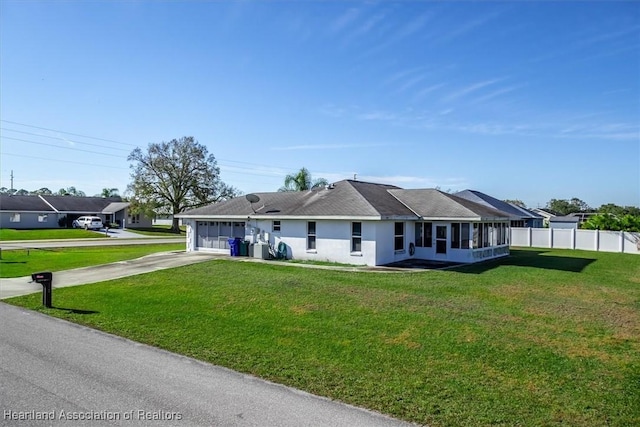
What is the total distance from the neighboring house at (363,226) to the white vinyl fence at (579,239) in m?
9.58

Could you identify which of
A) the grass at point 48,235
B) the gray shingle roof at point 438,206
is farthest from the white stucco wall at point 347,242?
the grass at point 48,235

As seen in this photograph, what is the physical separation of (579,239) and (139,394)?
114 feet

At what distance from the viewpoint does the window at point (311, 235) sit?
2259 cm

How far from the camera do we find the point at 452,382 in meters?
6.89

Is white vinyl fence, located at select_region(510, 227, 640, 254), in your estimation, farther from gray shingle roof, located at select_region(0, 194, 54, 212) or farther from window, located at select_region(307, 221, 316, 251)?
gray shingle roof, located at select_region(0, 194, 54, 212)

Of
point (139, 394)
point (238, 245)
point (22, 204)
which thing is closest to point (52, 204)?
point (22, 204)

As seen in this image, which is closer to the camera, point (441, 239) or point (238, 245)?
point (441, 239)

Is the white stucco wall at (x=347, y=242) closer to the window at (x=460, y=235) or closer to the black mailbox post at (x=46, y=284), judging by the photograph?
the window at (x=460, y=235)

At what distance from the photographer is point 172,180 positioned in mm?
56875

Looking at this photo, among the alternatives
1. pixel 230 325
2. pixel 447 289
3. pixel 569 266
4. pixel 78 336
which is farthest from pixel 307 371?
pixel 569 266

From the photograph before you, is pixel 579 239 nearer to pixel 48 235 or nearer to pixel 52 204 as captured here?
pixel 48 235

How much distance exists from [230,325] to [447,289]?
7.58m

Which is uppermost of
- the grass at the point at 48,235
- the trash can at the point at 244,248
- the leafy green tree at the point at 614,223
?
the leafy green tree at the point at 614,223

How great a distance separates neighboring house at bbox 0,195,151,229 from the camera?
55844 mm
